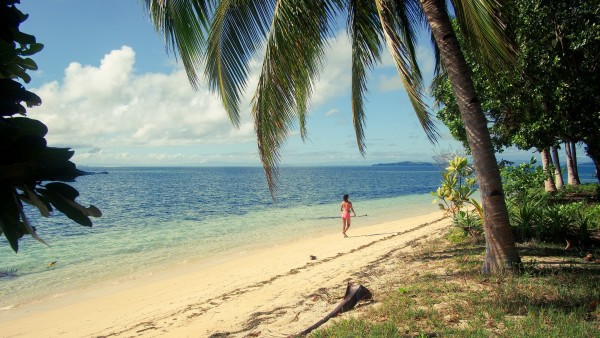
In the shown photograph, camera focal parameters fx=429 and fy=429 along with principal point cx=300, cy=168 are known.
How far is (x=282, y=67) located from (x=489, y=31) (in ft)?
9.60

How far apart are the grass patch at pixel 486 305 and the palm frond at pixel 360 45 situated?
2966 mm

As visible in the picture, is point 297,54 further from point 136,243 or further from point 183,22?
point 136,243

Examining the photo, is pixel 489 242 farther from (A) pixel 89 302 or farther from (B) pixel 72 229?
(B) pixel 72 229

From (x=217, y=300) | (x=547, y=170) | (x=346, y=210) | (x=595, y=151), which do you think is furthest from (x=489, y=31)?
(x=346, y=210)

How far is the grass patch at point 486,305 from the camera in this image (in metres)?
3.98

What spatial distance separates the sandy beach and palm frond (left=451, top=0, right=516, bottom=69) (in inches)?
146

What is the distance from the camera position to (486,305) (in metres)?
4.58

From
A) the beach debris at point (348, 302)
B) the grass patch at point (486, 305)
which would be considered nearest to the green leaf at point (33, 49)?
the grass patch at point (486, 305)

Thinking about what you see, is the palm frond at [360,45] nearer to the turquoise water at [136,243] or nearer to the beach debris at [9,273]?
the turquoise water at [136,243]

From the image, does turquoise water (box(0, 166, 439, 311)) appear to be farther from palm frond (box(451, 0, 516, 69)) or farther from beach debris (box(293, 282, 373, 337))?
palm frond (box(451, 0, 516, 69))

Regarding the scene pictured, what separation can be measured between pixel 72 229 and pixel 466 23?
68.6 feet

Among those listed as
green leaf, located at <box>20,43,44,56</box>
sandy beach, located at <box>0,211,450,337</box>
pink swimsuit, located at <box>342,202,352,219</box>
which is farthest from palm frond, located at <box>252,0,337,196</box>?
pink swimsuit, located at <box>342,202,352,219</box>

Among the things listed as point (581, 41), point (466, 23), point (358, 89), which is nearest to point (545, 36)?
point (581, 41)

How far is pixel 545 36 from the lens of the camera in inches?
350
